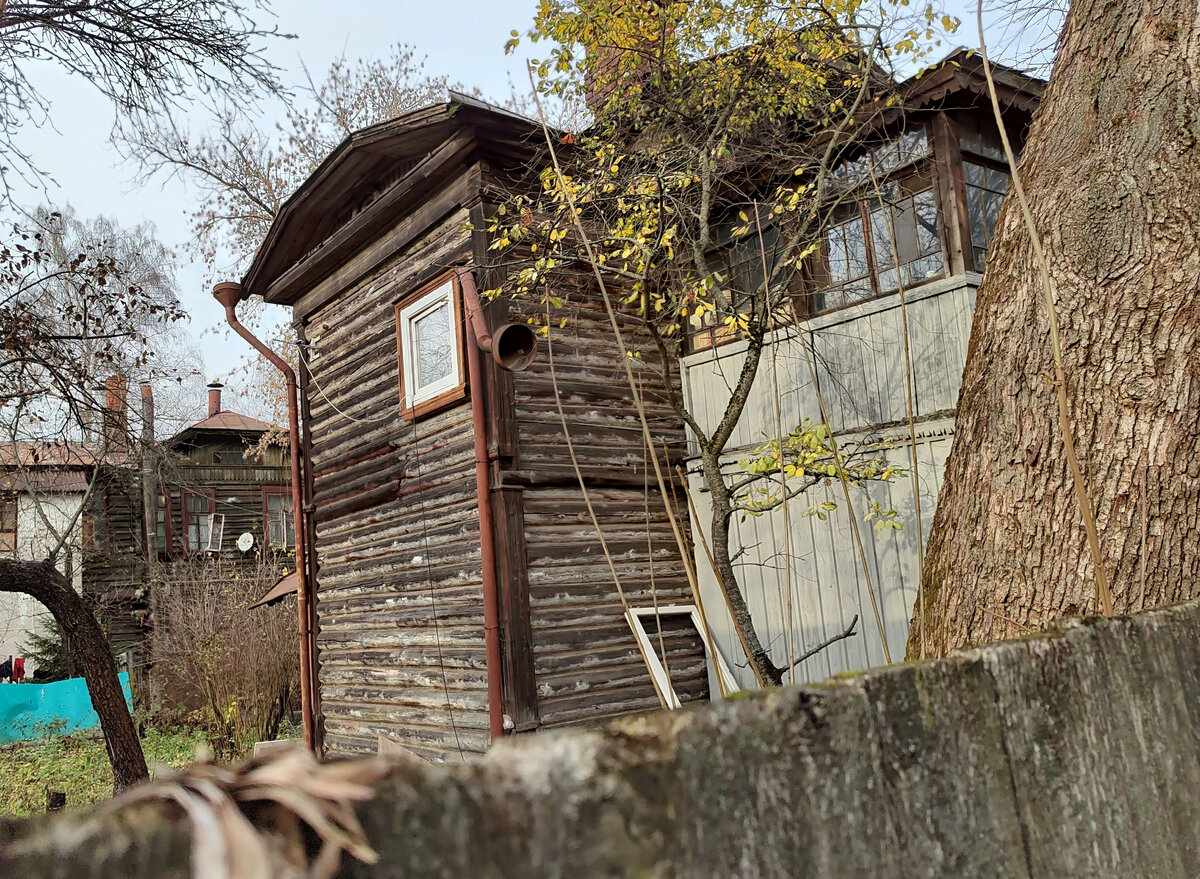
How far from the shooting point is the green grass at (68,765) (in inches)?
481

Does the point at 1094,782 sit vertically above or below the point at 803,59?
below

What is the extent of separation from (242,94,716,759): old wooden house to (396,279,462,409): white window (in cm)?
2

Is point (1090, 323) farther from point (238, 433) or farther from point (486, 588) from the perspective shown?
point (238, 433)

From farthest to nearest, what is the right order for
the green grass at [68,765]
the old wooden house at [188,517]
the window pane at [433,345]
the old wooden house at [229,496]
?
the old wooden house at [229,496] → the old wooden house at [188,517] → the green grass at [68,765] → the window pane at [433,345]

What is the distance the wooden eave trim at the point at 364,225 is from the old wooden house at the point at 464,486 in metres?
0.03

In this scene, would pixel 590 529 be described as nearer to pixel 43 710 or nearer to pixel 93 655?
pixel 93 655

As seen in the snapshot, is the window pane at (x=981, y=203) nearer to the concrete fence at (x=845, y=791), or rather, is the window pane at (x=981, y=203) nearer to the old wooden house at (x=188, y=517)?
the concrete fence at (x=845, y=791)

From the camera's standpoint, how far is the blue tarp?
1848cm

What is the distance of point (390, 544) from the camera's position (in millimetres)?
8773

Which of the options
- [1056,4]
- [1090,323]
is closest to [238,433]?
[1056,4]

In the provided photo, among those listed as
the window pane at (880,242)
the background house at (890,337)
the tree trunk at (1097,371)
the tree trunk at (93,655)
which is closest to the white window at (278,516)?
the tree trunk at (93,655)

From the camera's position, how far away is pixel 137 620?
2478 cm

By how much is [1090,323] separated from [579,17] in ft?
18.0

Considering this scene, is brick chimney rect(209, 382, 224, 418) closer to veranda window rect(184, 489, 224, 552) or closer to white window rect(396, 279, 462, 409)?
Result: veranda window rect(184, 489, 224, 552)
